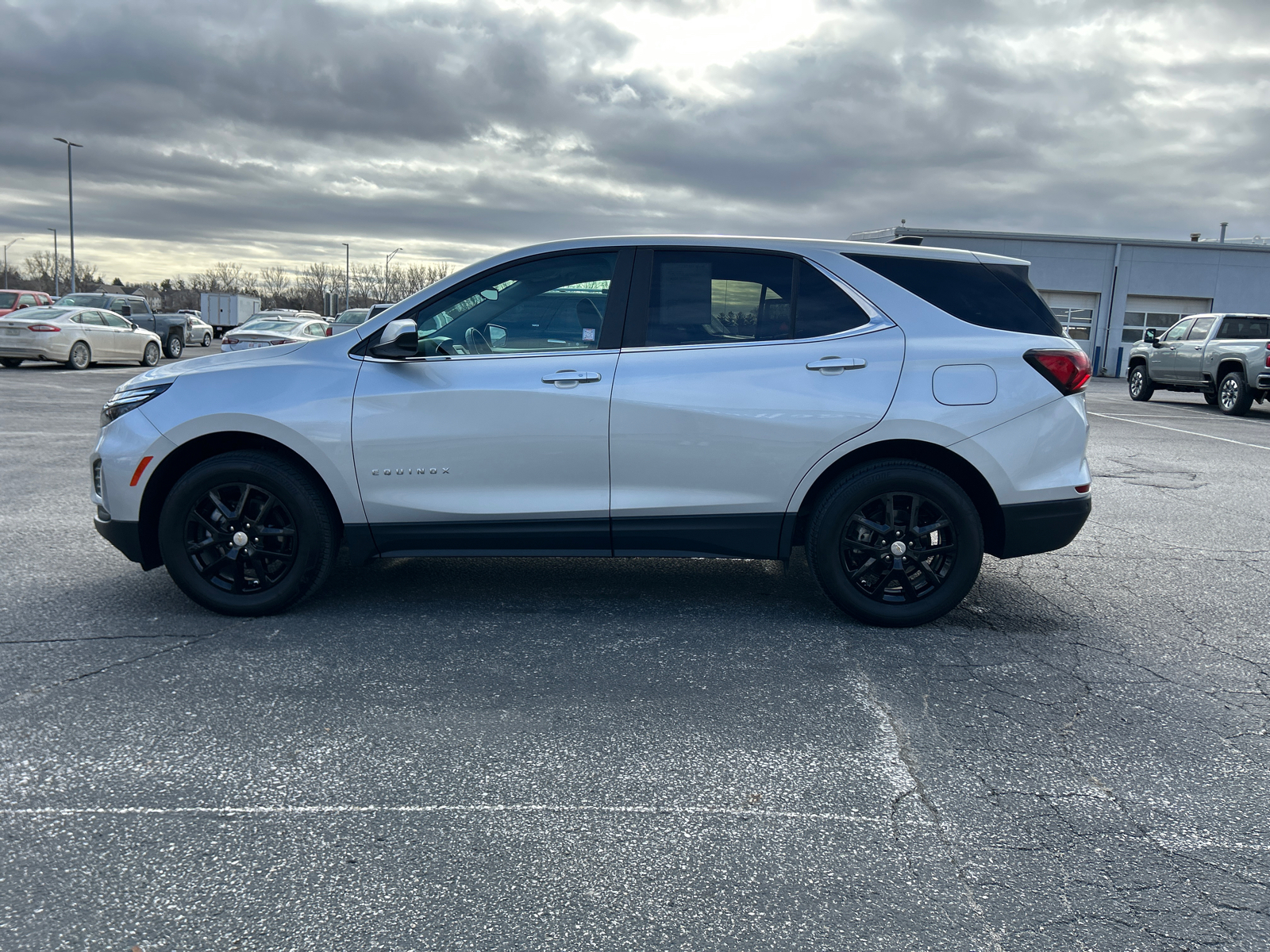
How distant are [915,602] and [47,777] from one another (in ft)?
11.8

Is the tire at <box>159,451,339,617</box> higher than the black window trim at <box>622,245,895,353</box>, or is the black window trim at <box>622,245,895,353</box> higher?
the black window trim at <box>622,245,895,353</box>

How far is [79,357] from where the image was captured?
22844 millimetres

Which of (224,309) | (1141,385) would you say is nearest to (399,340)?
(1141,385)

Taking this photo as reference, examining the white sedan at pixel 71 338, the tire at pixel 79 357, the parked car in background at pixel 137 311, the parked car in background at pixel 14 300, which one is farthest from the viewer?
the parked car in background at pixel 137 311

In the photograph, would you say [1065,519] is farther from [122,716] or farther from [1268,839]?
[122,716]

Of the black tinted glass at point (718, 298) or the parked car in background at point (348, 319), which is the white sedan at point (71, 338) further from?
the black tinted glass at point (718, 298)

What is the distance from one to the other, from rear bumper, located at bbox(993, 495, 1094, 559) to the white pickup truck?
54.1 ft

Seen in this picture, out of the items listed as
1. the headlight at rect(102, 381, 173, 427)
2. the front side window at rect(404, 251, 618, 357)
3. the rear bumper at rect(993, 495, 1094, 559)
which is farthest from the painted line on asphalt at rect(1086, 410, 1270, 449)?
the headlight at rect(102, 381, 173, 427)

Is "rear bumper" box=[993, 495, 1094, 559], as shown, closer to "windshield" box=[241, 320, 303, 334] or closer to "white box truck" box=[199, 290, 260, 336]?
"windshield" box=[241, 320, 303, 334]

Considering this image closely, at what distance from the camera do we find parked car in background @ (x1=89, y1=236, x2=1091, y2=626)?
4.56 m

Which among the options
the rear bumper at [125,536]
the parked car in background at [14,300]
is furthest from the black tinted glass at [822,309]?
the parked car in background at [14,300]

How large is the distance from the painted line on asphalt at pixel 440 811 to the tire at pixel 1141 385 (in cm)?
2306

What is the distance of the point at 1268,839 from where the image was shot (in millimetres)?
2885

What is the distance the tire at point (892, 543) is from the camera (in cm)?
459
